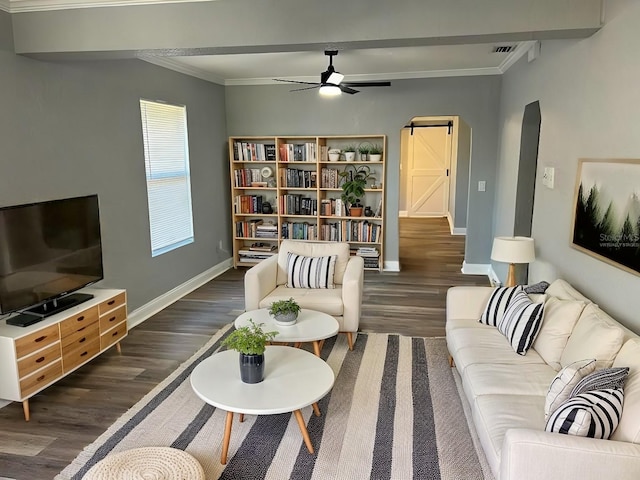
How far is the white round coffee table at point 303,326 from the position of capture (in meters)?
3.28

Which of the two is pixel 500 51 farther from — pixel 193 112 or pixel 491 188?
pixel 193 112

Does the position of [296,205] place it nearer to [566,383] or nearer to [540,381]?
[540,381]

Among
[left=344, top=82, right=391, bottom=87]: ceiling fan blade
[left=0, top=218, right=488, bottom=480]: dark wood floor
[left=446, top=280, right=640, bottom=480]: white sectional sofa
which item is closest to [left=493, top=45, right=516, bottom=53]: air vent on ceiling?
[left=344, top=82, right=391, bottom=87]: ceiling fan blade

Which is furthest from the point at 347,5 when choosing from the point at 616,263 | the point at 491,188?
the point at 491,188

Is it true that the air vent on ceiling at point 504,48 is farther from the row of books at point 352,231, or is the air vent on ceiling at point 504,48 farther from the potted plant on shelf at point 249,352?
the potted plant on shelf at point 249,352

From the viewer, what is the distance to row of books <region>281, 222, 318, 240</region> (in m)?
6.59

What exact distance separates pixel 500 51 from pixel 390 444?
3.99 m

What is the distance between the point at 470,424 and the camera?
280 centimetres

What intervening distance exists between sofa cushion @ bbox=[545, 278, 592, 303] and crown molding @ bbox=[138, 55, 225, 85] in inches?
151

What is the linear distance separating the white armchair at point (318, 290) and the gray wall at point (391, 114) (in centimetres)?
225

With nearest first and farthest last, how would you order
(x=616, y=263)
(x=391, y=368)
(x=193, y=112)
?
1. (x=616, y=263)
2. (x=391, y=368)
3. (x=193, y=112)

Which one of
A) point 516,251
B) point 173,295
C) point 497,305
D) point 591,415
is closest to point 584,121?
point 516,251

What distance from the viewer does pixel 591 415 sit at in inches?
71.5

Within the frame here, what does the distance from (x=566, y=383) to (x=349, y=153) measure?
15.4ft
